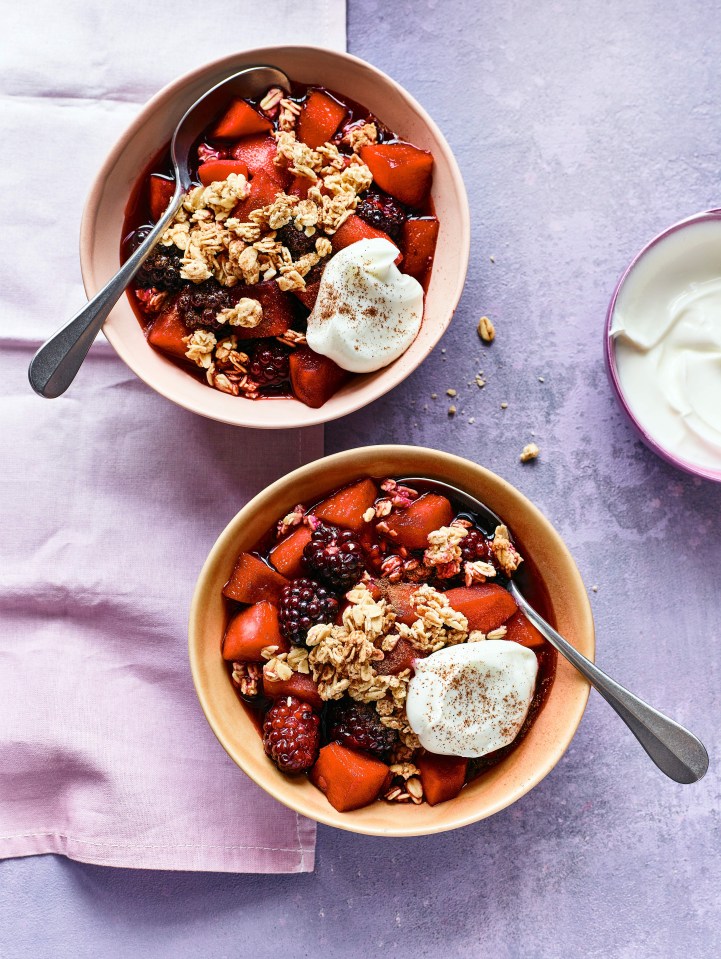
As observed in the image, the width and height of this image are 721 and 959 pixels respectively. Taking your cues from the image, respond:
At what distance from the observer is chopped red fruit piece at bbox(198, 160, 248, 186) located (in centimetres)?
165

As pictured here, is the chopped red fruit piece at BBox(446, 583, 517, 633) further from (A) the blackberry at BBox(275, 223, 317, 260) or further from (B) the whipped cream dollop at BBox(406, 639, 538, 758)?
(A) the blackberry at BBox(275, 223, 317, 260)

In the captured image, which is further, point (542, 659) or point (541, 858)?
point (541, 858)

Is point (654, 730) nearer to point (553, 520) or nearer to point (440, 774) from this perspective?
point (440, 774)

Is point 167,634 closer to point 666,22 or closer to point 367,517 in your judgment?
point 367,517

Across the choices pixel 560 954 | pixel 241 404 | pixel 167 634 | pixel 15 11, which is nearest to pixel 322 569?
pixel 241 404

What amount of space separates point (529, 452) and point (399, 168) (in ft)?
2.33

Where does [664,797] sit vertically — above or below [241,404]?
below

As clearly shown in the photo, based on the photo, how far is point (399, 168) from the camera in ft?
5.54

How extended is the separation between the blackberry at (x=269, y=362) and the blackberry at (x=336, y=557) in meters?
0.36

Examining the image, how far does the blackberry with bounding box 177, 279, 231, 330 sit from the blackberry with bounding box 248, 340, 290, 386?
10cm

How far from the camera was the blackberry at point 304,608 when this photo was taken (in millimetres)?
1571

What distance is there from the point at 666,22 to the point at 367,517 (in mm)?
1454

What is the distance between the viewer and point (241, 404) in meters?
1.72

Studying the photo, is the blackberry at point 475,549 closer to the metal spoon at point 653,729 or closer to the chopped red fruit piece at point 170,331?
the metal spoon at point 653,729
